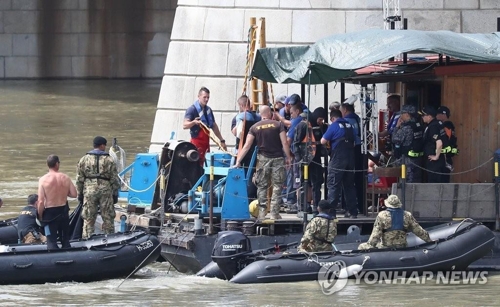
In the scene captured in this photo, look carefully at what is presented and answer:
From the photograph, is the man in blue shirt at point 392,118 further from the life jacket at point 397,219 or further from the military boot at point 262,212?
the life jacket at point 397,219

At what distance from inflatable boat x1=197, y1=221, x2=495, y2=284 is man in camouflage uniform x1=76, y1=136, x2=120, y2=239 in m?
1.74

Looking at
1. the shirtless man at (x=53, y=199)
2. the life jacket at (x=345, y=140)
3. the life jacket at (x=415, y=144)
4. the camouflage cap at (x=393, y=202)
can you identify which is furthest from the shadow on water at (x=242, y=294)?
the life jacket at (x=345, y=140)

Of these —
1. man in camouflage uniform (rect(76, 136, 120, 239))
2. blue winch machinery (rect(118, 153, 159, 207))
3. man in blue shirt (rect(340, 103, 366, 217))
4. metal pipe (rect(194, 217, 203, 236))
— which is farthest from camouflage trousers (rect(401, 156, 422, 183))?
man in camouflage uniform (rect(76, 136, 120, 239))

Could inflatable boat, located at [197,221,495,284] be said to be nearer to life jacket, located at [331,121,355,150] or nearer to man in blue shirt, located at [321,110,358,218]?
man in blue shirt, located at [321,110,358,218]

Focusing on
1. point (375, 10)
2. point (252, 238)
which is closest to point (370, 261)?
point (252, 238)

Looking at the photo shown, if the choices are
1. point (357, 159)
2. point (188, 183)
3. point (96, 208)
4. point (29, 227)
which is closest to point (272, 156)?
point (357, 159)

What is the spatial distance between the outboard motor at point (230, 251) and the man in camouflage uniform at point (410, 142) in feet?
8.99

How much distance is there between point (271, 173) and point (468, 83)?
Result: 3.15 metres

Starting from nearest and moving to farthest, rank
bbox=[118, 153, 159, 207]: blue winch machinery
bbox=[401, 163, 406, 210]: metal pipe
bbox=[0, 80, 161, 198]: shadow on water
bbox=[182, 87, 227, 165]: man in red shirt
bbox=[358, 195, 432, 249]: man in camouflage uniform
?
A: 1. bbox=[358, 195, 432, 249]: man in camouflage uniform
2. bbox=[401, 163, 406, 210]: metal pipe
3. bbox=[118, 153, 159, 207]: blue winch machinery
4. bbox=[182, 87, 227, 165]: man in red shirt
5. bbox=[0, 80, 161, 198]: shadow on water

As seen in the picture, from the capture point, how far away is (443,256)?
55.3 feet

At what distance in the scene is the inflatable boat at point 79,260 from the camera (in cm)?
1677

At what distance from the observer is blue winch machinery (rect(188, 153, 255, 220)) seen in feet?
58.9

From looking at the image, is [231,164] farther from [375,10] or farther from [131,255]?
[375,10]

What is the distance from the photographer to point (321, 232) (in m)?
16.8
